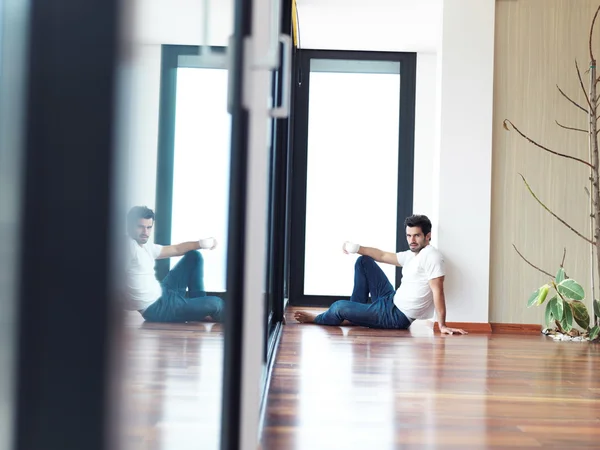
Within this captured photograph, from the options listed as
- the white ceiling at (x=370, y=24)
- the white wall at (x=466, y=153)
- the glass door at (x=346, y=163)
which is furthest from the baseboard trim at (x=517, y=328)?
the white ceiling at (x=370, y=24)

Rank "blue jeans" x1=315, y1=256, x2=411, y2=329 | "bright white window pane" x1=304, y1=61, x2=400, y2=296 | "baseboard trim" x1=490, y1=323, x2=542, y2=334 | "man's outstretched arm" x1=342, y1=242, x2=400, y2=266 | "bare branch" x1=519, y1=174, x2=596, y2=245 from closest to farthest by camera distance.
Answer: "bare branch" x1=519, y1=174, x2=596, y2=245
"blue jeans" x1=315, y1=256, x2=411, y2=329
"baseboard trim" x1=490, y1=323, x2=542, y2=334
"man's outstretched arm" x1=342, y1=242, x2=400, y2=266
"bright white window pane" x1=304, y1=61, x2=400, y2=296

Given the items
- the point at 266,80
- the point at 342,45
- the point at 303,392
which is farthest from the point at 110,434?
the point at 342,45

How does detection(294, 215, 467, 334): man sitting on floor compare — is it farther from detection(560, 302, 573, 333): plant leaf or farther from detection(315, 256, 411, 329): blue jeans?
detection(560, 302, 573, 333): plant leaf

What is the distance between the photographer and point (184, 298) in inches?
37.9

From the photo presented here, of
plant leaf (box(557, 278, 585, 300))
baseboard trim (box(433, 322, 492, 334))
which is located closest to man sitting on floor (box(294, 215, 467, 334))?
baseboard trim (box(433, 322, 492, 334))

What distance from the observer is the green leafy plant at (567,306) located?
5086 millimetres

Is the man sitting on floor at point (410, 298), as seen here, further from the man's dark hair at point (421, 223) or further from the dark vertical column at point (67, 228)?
the dark vertical column at point (67, 228)

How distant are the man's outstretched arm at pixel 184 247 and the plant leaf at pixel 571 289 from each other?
4298 millimetres

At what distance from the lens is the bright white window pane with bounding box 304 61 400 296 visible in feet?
23.1

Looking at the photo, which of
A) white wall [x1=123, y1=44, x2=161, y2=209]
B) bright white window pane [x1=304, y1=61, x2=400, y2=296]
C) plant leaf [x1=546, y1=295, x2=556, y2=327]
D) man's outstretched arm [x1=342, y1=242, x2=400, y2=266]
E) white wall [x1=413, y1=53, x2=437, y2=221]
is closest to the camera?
white wall [x1=123, y1=44, x2=161, y2=209]

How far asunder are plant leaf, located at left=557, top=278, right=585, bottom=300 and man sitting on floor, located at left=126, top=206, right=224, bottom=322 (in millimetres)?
4306

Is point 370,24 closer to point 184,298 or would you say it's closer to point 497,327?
point 497,327

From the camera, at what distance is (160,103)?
787 mm

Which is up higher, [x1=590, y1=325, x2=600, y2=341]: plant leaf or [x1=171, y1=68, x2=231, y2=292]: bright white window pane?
[x1=171, y1=68, x2=231, y2=292]: bright white window pane
